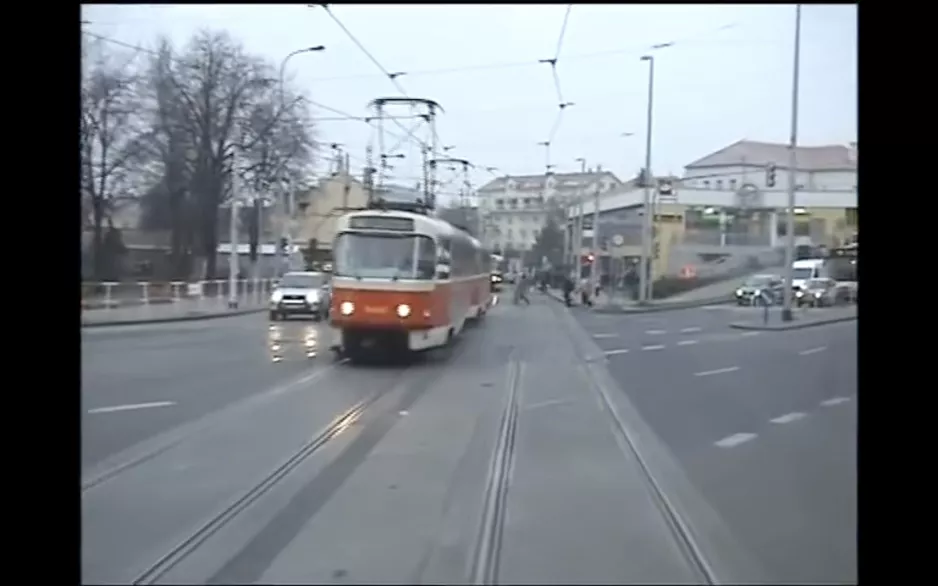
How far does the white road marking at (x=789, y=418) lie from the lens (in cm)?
1124

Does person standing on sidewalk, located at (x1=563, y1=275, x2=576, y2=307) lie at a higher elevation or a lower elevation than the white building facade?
lower

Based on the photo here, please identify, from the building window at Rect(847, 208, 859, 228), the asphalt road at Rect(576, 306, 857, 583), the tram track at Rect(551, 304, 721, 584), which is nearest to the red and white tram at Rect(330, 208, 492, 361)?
the asphalt road at Rect(576, 306, 857, 583)

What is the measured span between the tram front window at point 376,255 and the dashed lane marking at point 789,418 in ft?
21.9

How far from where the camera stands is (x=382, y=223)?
16500mm

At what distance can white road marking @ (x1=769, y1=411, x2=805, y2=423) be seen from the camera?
1124 centimetres

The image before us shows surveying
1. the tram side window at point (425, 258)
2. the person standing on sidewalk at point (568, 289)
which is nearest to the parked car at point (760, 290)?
the tram side window at point (425, 258)

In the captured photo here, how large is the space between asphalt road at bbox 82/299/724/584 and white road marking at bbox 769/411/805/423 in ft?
5.51

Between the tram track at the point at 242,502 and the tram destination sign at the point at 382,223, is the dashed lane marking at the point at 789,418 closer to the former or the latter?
the tram track at the point at 242,502

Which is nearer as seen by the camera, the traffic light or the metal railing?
the metal railing

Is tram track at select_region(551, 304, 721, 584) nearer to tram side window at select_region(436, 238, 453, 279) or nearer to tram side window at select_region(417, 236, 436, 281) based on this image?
tram side window at select_region(417, 236, 436, 281)
